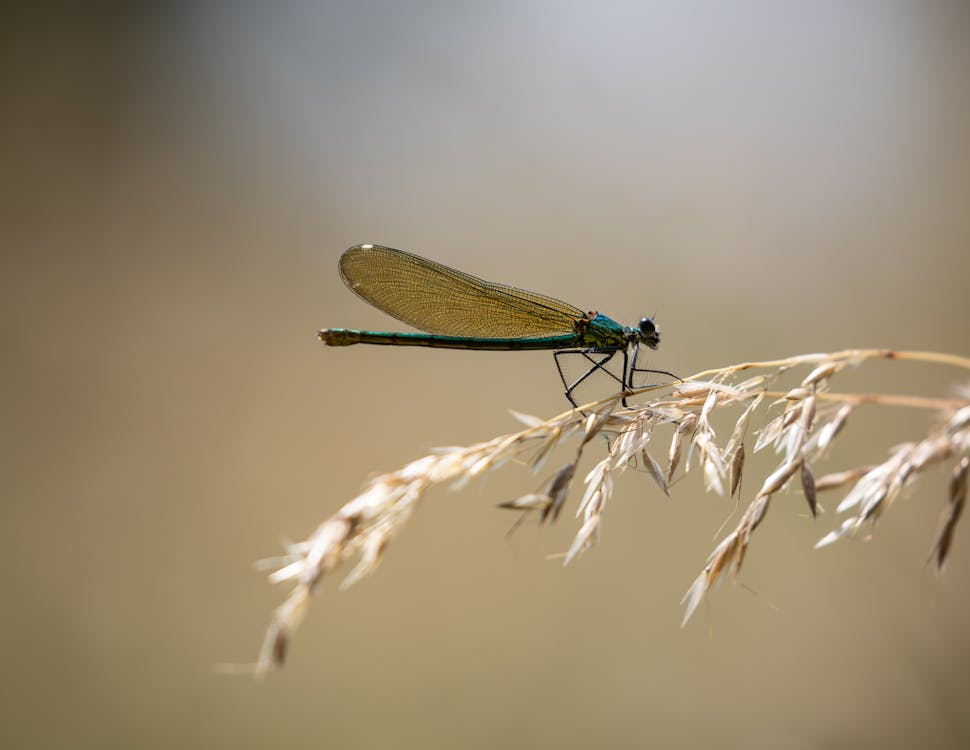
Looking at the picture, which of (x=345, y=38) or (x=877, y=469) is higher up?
(x=345, y=38)

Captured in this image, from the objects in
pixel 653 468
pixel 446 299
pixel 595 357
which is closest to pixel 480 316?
pixel 446 299

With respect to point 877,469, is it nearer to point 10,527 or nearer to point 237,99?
point 10,527

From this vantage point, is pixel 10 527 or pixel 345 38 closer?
pixel 10 527

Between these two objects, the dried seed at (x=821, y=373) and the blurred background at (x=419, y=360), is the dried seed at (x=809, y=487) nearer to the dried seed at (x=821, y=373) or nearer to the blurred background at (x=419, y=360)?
the dried seed at (x=821, y=373)

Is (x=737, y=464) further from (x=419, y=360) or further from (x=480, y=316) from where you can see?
(x=419, y=360)

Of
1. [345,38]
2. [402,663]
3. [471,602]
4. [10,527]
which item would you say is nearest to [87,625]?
[10,527]

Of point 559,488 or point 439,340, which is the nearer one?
point 559,488

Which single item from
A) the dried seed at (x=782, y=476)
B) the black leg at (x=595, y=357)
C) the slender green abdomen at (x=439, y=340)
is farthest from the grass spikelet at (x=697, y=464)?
the slender green abdomen at (x=439, y=340)

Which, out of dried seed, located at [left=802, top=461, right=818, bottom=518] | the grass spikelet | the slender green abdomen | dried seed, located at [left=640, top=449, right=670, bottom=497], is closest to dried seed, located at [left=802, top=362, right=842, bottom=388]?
the grass spikelet
